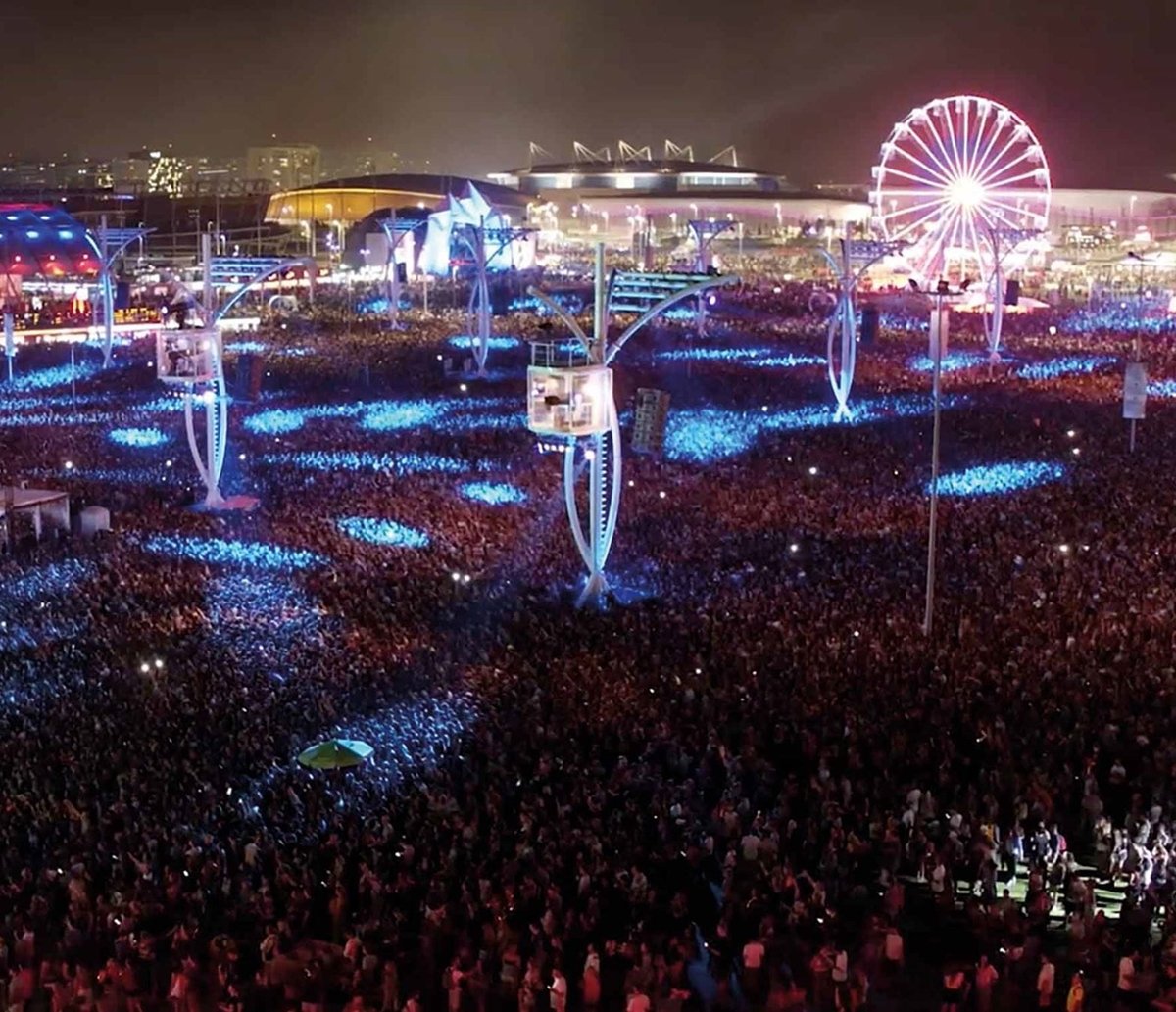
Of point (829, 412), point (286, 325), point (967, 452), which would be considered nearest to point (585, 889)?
point (967, 452)

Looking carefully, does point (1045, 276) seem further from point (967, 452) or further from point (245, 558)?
point (245, 558)

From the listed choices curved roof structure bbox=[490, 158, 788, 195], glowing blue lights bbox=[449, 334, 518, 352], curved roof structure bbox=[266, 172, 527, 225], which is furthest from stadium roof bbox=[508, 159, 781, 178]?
glowing blue lights bbox=[449, 334, 518, 352]

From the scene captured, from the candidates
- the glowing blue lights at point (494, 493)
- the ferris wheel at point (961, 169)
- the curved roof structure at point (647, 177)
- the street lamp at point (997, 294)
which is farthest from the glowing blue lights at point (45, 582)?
the curved roof structure at point (647, 177)

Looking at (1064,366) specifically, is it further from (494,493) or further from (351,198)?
(351,198)

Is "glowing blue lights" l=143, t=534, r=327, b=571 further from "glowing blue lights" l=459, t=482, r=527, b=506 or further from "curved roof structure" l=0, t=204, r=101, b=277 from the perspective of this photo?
"curved roof structure" l=0, t=204, r=101, b=277

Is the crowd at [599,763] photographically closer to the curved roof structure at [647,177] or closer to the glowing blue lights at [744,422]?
the glowing blue lights at [744,422]
